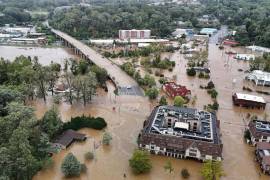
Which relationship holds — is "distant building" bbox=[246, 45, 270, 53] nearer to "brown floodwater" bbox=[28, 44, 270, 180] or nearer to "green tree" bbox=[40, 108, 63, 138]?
"brown floodwater" bbox=[28, 44, 270, 180]

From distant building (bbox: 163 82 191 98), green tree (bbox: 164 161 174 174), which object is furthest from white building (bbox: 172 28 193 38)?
green tree (bbox: 164 161 174 174)

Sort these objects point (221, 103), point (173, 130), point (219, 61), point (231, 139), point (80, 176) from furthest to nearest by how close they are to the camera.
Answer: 1. point (219, 61)
2. point (221, 103)
3. point (231, 139)
4. point (173, 130)
5. point (80, 176)

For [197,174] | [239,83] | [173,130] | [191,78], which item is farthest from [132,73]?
[197,174]

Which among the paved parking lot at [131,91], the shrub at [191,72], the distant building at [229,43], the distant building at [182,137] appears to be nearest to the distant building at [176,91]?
the paved parking lot at [131,91]

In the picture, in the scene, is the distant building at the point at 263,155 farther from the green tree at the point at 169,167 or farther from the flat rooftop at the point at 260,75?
the flat rooftop at the point at 260,75

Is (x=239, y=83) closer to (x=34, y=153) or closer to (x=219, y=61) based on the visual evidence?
(x=219, y=61)
